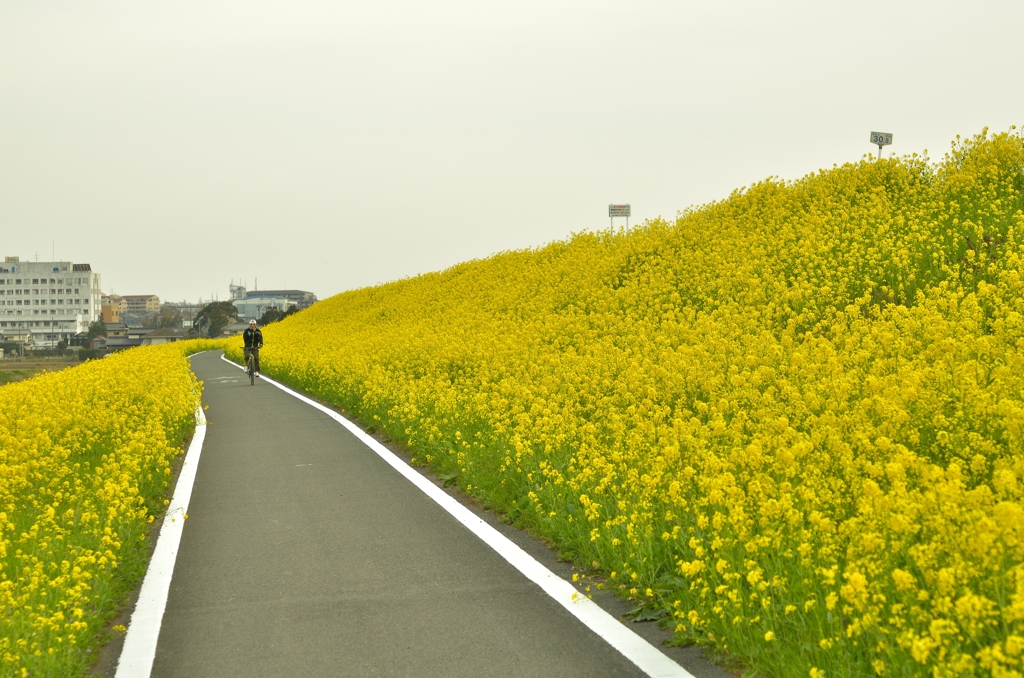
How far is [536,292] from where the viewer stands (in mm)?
25312

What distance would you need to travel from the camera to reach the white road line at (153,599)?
468 cm

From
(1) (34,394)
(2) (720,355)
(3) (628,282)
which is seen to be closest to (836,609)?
(2) (720,355)

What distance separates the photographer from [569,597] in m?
5.42

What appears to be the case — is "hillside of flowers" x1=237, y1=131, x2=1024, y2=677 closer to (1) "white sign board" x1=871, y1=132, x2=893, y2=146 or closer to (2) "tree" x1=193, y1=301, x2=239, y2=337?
(1) "white sign board" x1=871, y1=132, x2=893, y2=146

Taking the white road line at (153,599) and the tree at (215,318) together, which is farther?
the tree at (215,318)

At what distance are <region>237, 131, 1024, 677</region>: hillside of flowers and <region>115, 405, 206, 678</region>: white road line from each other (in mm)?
2675

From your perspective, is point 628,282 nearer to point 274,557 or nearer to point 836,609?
point 274,557

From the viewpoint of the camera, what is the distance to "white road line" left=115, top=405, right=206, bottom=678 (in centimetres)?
468

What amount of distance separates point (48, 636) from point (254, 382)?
20609mm

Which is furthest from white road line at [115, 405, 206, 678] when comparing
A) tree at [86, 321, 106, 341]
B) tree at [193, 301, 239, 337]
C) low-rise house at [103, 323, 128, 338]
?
tree at [86, 321, 106, 341]

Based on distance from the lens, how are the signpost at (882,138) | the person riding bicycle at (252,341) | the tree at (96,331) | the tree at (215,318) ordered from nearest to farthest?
1. the signpost at (882,138)
2. the person riding bicycle at (252,341)
3. the tree at (215,318)
4. the tree at (96,331)

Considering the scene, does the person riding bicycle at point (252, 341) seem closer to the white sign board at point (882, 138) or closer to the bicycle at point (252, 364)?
the bicycle at point (252, 364)

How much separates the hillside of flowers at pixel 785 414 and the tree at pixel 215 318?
108 m

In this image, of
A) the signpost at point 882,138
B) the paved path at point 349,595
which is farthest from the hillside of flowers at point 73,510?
the signpost at point 882,138
